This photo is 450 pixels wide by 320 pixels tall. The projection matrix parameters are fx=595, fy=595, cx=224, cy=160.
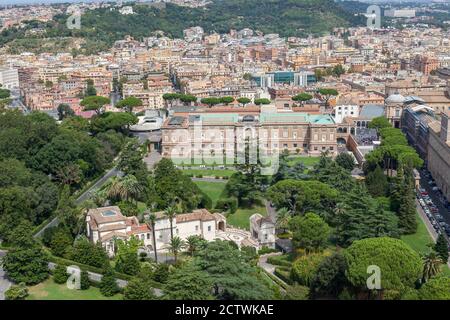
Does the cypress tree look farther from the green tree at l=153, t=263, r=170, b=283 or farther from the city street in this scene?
the green tree at l=153, t=263, r=170, b=283

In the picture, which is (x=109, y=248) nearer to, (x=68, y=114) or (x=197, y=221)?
(x=197, y=221)

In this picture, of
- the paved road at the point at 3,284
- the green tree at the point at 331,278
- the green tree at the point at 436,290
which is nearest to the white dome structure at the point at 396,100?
the green tree at the point at 331,278

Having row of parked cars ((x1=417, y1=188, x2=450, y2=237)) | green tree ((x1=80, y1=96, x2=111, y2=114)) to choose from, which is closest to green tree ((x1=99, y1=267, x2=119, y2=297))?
row of parked cars ((x1=417, y1=188, x2=450, y2=237))

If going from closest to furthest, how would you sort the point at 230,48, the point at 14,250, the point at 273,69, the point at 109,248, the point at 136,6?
1. the point at 14,250
2. the point at 109,248
3. the point at 273,69
4. the point at 230,48
5. the point at 136,6

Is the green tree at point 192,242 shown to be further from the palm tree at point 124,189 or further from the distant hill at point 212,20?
the distant hill at point 212,20

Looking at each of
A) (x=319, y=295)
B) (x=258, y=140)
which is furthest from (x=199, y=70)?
(x=319, y=295)
